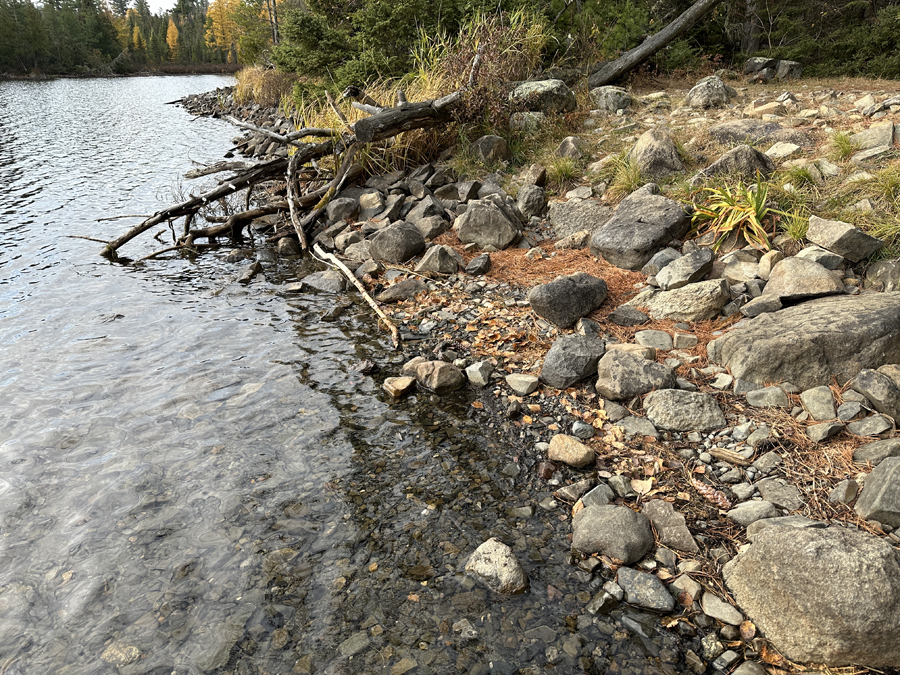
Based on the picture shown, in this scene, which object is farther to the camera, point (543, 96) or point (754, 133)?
point (543, 96)

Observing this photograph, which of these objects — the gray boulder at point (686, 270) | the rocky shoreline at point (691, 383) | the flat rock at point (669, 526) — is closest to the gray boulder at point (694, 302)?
the rocky shoreline at point (691, 383)

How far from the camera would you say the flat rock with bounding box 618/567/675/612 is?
2734 mm

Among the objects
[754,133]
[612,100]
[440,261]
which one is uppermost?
[612,100]

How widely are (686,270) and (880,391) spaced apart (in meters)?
2.14

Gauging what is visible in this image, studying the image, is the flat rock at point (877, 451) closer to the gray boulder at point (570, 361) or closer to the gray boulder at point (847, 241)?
the gray boulder at point (570, 361)

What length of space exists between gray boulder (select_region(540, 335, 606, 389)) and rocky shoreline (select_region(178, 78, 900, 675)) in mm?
19

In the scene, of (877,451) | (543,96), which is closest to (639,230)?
(877,451)

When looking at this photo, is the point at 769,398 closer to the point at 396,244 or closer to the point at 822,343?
the point at 822,343

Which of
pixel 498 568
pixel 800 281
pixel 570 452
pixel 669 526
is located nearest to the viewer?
pixel 498 568

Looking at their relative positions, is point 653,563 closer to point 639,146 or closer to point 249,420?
point 249,420

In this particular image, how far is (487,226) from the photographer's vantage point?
23.8ft

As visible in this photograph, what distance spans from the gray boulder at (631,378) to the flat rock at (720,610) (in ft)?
5.53

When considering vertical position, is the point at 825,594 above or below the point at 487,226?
below

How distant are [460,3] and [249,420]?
1066cm
